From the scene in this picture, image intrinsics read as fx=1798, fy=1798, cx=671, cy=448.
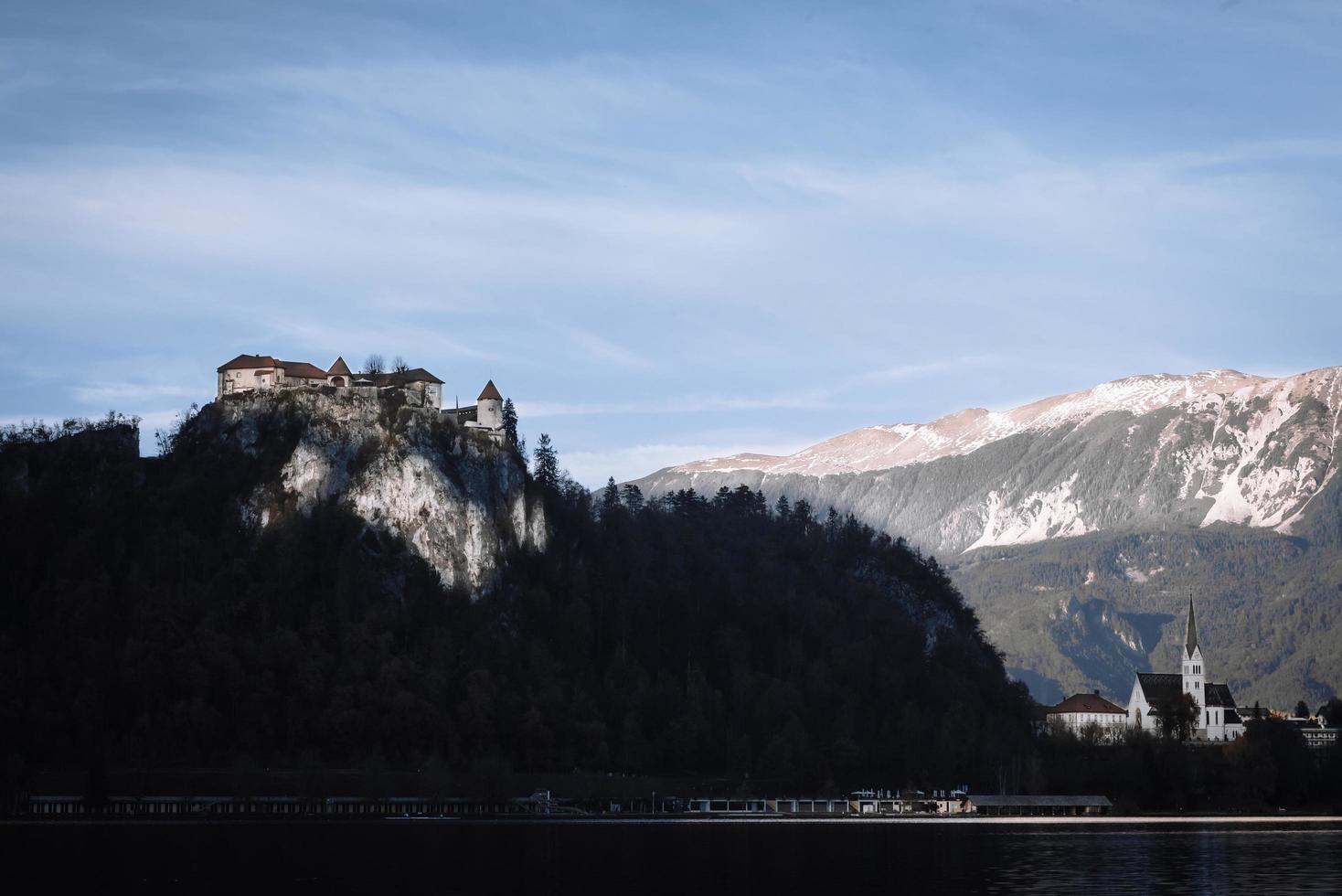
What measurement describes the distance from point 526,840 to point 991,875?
5883cm

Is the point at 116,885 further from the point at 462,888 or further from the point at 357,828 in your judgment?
the point at 357,828

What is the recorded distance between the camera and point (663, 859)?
136 metres

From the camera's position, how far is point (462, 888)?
109375 mm

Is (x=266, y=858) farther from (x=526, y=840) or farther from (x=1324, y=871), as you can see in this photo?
(x=1324, y=871)

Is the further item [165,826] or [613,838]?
[165,826]

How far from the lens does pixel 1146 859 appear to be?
137 meters

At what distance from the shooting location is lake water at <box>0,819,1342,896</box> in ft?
366

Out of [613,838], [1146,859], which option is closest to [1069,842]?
[1146,859]

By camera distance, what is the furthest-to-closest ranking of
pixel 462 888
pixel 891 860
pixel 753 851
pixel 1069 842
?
pixel 1069 842 → pixel 753 851 → pixel 891 860 → pixel 462 888

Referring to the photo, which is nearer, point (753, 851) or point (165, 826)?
point (753, 851)

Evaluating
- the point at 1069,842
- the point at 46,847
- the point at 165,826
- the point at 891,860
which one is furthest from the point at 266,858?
the point at 1069,842

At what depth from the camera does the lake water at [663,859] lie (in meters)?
112

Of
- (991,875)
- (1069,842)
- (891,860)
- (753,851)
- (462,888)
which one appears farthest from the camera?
(1069,842)

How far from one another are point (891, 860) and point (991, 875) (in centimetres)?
1790
